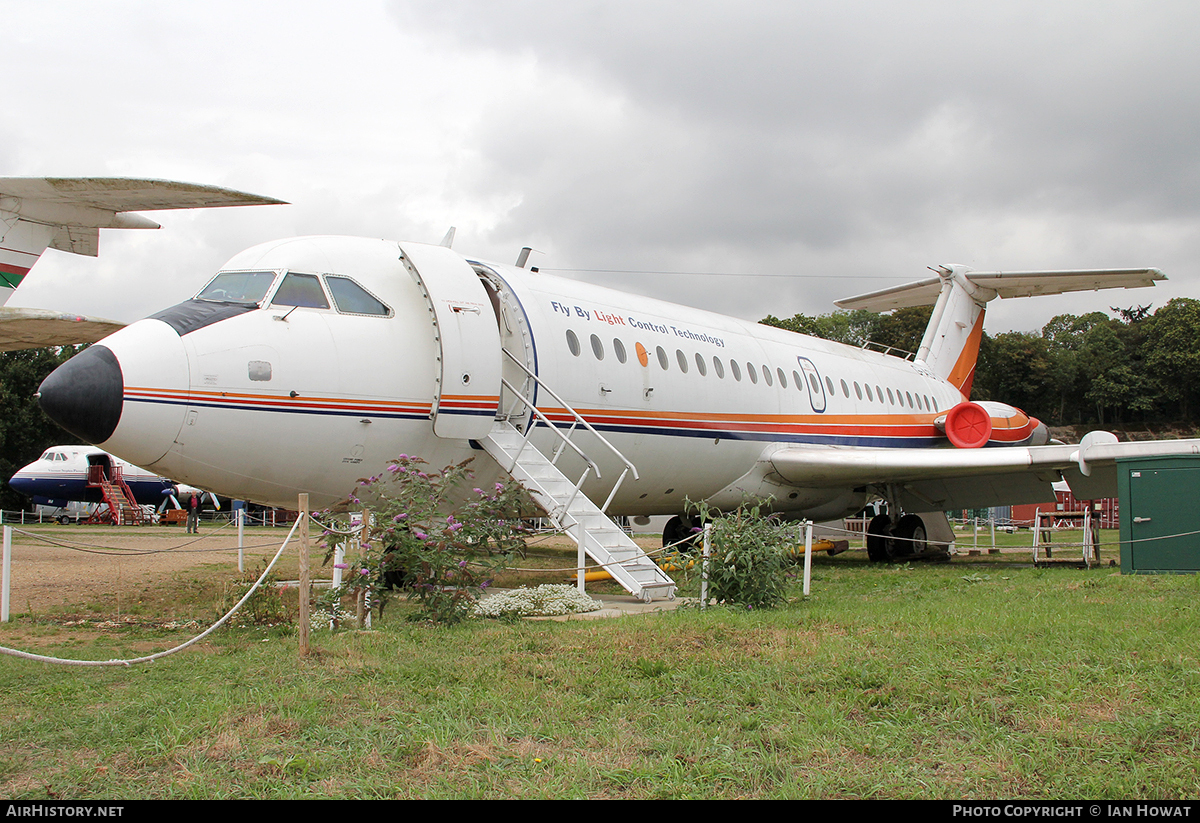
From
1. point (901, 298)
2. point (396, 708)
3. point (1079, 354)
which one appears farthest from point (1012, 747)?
point (1079, 354)

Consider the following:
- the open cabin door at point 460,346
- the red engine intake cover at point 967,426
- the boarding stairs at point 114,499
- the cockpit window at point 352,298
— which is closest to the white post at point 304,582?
the open cabin door at point 460,346

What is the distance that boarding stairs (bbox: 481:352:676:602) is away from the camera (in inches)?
387

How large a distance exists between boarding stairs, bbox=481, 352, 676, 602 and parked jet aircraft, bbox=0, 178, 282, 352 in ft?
21.9

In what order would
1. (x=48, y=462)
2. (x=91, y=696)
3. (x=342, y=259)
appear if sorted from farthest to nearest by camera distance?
1. (x=48, y=462)
2. (x=342, y=259)
3. (x=91, y=696)

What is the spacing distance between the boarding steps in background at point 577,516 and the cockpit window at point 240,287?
2822mm

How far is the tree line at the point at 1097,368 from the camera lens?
68.2 meters

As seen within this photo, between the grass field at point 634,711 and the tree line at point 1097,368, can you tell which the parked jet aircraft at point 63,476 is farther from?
the tree line at point 1097,368

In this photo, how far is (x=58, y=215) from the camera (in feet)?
49.5

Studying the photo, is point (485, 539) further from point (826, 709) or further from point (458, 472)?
point (826, 709)

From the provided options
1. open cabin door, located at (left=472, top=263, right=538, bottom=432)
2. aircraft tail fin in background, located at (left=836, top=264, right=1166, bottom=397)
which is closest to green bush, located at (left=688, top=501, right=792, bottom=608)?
open cabin door, located at (left=472, top=263, right=538, bottom=432)

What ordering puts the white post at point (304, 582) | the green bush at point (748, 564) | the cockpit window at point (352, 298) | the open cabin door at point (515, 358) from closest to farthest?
1. the white post at point (304, 582)
2. the green bush at point (748, 564)
3. the cockpit window at point (352, 298)
4. the open cabin door at point (515, 358)

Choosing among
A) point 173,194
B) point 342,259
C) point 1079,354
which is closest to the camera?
point 342,259

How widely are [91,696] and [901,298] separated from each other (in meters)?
21.6

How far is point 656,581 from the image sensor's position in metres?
10.1
